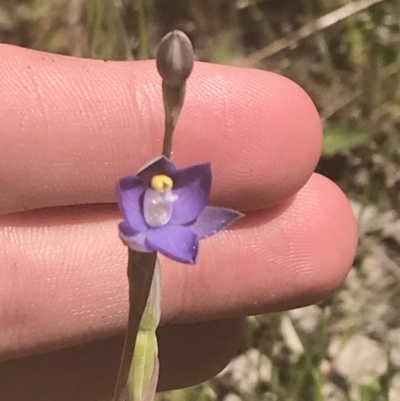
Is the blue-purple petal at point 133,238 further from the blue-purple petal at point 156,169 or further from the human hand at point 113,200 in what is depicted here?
the human hand at point 113,200

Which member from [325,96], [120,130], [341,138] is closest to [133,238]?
[120,130]

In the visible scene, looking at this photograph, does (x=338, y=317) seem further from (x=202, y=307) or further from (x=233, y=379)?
(x=202, y=307)

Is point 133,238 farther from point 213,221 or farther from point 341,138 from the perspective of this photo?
point 341,138

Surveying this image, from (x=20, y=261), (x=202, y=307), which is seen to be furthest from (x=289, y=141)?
(x=20, y=261)

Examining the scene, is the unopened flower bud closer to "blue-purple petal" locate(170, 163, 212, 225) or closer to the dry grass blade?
"blue-purple petal" locate(170, 163, 212, 225)

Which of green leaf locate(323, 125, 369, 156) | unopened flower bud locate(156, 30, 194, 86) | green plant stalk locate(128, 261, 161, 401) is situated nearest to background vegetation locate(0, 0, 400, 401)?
green leaf locate(323, 125, 369, 156)
